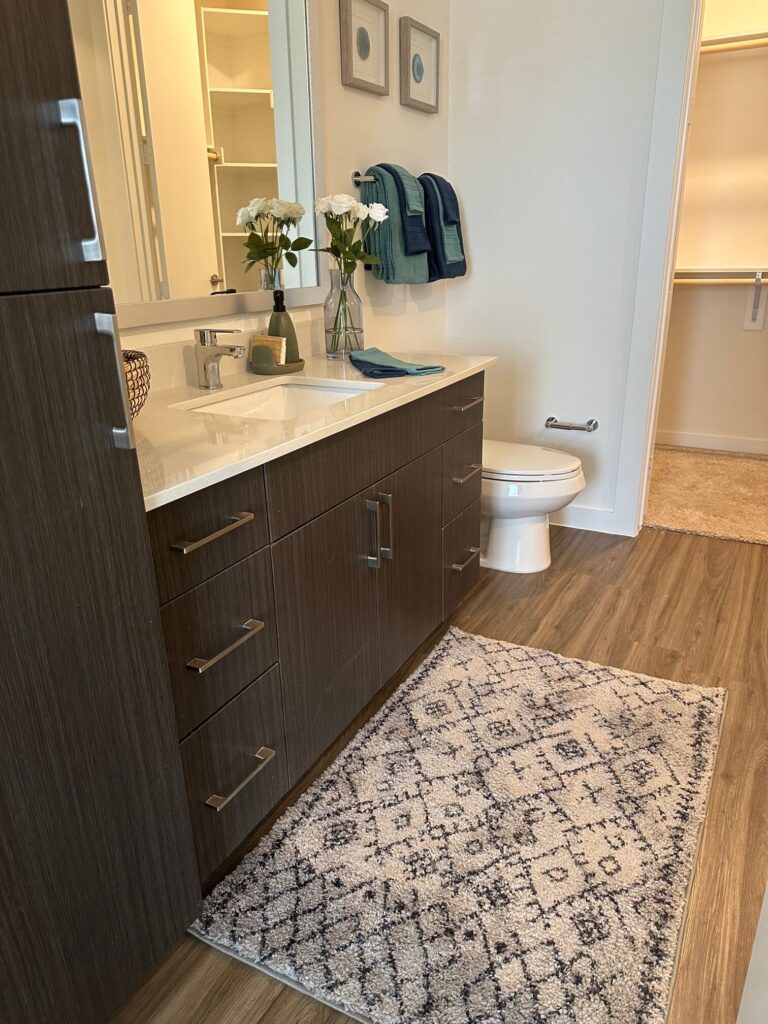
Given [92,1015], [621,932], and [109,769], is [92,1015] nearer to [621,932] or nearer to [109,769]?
[109,769]

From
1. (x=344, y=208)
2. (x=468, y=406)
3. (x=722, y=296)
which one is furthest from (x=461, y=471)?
(x=722, y=296)

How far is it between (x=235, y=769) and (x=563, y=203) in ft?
8.20

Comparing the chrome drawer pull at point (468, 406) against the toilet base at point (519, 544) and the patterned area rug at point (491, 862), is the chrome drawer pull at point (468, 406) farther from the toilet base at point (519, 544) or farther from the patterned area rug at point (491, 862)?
the patterned area rug at point (491, 862)

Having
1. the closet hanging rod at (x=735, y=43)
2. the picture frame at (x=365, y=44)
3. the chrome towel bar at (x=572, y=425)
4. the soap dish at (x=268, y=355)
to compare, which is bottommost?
the chrome towel bar at (x=572, y=425)

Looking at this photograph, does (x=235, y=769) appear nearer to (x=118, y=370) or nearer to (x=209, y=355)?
(x=118, y=370)

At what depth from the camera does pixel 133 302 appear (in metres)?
1.68

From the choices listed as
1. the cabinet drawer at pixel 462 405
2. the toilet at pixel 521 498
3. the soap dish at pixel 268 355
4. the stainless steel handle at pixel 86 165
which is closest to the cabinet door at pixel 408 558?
the cabinet drawer at pixel 462 405

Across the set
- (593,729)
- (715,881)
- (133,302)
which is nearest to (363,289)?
(133,302)

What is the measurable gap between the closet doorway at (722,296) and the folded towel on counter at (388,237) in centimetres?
171

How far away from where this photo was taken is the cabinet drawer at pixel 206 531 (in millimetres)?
1130

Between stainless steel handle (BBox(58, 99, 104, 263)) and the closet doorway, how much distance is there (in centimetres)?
300

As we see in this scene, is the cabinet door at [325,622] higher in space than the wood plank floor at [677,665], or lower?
higher

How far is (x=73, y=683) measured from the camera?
3.12 feet

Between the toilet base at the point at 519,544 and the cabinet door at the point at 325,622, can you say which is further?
the toilet base at the point at 519,544
